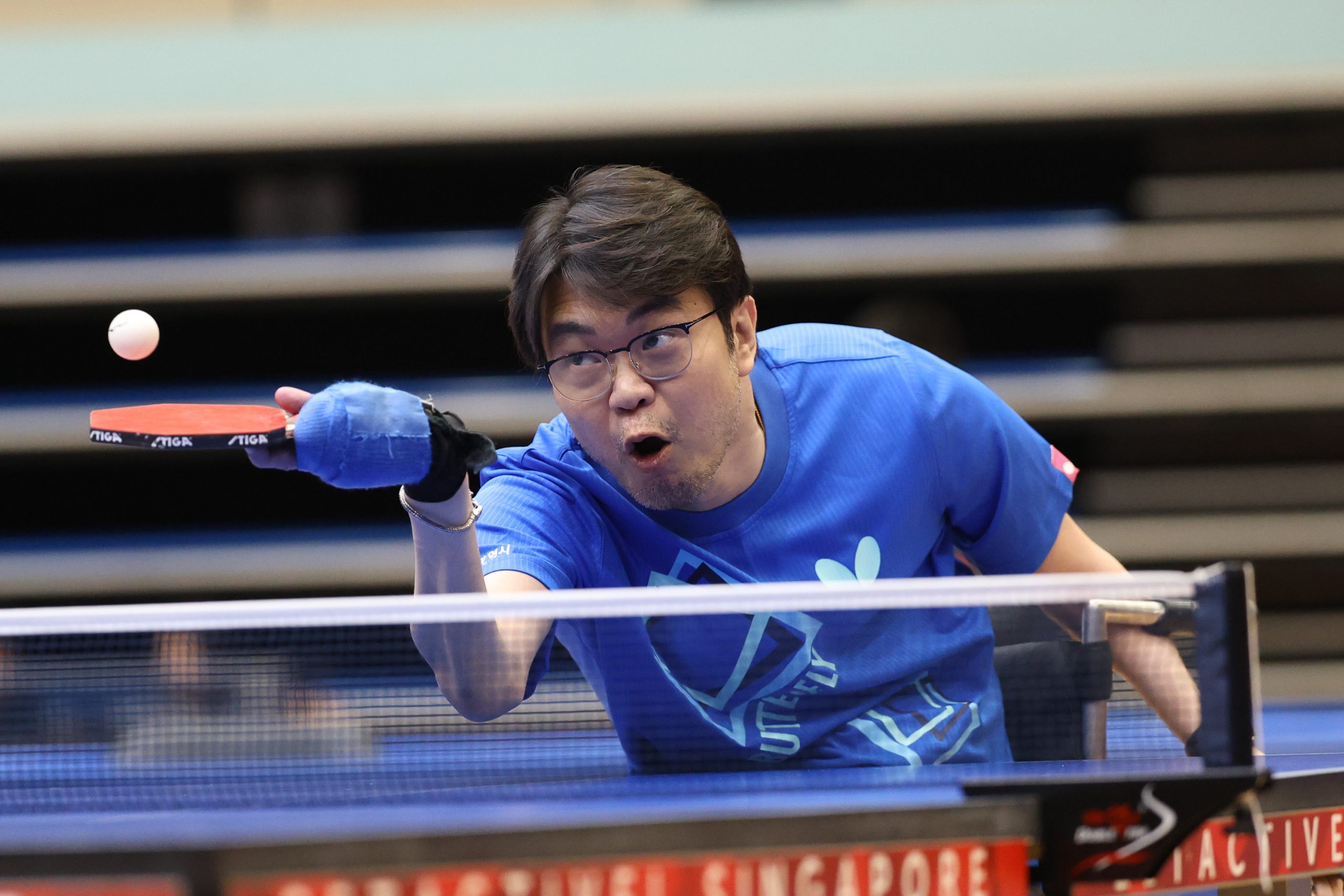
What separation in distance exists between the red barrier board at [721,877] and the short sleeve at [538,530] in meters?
0.60

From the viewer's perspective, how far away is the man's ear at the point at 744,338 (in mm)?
1717

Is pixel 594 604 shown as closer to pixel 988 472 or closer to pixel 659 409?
pixel 659 409

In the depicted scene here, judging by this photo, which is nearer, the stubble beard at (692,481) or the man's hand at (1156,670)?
the man's hand at (1156,670)

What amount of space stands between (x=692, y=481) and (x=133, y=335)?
655 mm

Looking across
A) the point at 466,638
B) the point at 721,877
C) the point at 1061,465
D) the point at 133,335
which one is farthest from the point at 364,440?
the point at 1061,465

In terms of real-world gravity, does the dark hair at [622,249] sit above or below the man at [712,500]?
above

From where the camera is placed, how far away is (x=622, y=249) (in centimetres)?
157

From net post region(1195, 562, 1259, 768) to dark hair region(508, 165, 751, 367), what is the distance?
73cm

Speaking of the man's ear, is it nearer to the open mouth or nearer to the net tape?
the open mouth

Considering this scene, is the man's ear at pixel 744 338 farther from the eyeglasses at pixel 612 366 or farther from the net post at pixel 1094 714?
the net post at pixel 1094 714

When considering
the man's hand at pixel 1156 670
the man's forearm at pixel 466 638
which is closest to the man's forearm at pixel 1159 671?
the man's hand at pixel 1156 670

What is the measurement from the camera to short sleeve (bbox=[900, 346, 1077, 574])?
173 cm

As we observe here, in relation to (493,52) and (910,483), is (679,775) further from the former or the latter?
(493,52)

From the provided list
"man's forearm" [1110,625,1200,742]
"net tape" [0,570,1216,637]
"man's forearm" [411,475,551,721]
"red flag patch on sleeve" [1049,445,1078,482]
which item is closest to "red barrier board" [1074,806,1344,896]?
"man's forearm" [1110,625,1200,742]
